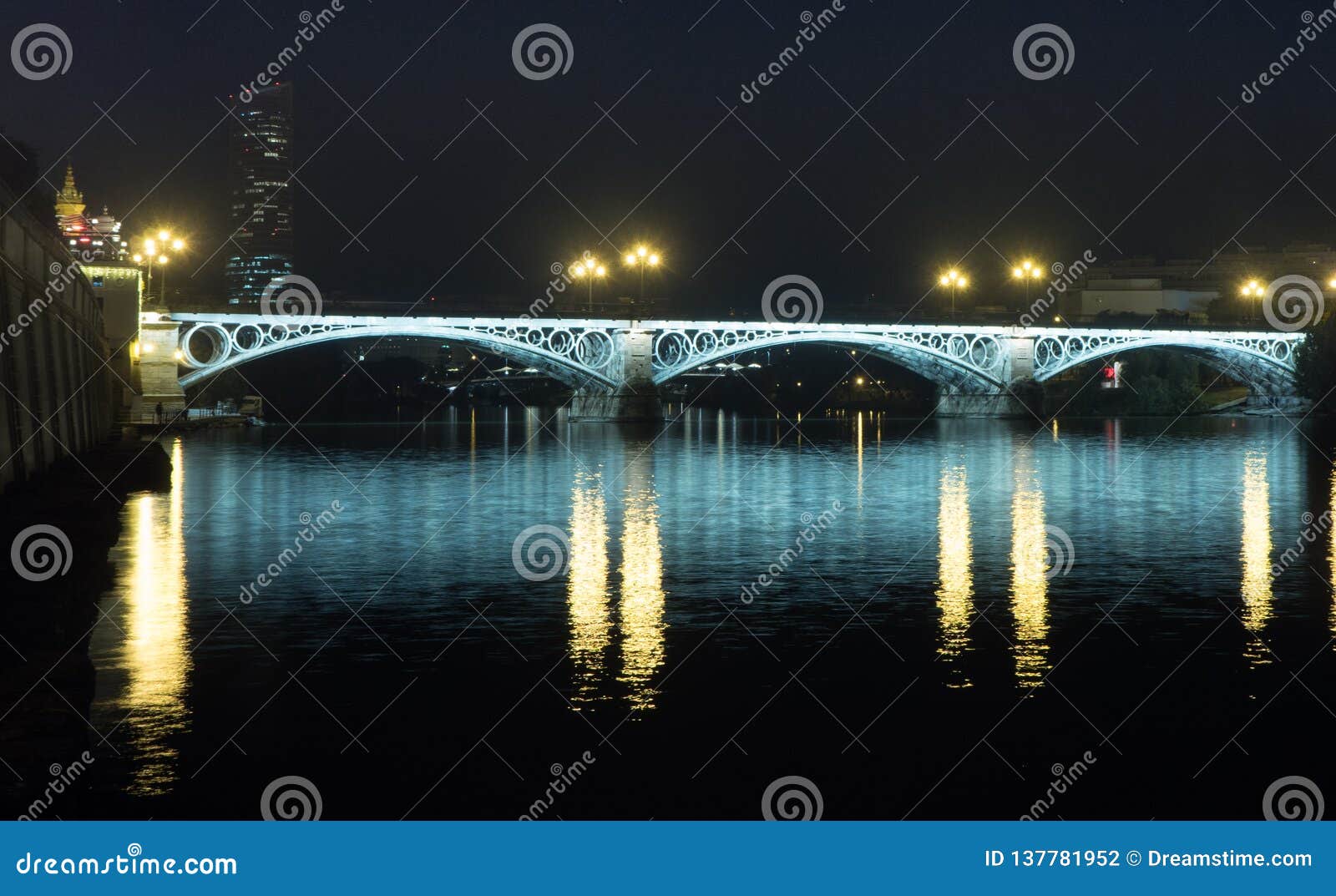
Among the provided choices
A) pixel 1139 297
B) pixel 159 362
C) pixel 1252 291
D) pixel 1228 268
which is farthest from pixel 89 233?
pixel 1228 268

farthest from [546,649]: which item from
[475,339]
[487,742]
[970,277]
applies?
[970,277]

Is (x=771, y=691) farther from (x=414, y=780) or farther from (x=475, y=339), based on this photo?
(x=475, y=339)

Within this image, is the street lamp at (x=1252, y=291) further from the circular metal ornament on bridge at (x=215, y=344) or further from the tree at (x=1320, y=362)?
the circular metal ornament on bridge at (x=215, y=344)

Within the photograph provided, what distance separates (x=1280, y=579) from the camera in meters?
22.4

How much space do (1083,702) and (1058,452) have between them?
47006 millimetres

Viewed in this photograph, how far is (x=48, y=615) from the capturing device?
15281mm

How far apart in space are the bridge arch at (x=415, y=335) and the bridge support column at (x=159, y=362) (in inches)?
27.5

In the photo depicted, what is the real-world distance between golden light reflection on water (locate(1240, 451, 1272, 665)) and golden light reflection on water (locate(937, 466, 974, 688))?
2.99 m

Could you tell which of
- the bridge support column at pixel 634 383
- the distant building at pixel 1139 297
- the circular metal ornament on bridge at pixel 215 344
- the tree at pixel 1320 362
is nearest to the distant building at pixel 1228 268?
the distant building at pixel 1139 297

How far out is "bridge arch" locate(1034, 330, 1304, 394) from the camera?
11456 cm

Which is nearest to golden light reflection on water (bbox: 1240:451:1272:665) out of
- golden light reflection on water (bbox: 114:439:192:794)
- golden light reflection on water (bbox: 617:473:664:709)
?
golden light reflection on water (bbox: 617:473:664:709)

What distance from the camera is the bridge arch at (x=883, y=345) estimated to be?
102 meters

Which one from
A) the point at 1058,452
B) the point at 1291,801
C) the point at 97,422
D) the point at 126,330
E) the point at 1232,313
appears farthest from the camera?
the point at 1232,313

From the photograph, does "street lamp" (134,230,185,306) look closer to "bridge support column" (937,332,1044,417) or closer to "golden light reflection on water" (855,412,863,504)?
"golden light reflection on water" (855,412,863,504)
